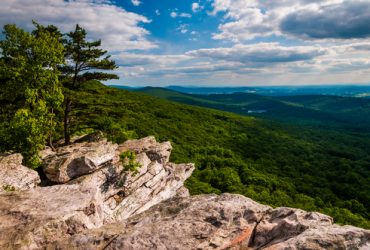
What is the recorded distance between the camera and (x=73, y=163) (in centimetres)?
2681

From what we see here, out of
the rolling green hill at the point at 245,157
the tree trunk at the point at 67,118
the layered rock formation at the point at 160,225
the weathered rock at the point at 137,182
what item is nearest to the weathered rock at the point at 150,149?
the weathered rock at the point at 137,182

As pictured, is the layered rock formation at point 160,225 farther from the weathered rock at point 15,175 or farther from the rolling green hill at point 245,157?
the rolling green hill at point 245,157

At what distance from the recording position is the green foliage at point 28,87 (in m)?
26.2

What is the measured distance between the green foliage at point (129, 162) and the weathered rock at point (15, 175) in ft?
30.5

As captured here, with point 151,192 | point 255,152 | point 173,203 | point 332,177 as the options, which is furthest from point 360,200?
point 173,203

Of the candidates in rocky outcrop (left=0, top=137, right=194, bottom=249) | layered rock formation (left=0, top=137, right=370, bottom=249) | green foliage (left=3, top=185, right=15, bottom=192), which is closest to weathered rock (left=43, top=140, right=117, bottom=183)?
rocky outcrop (left=0, top=137, right=194, bottom=249)

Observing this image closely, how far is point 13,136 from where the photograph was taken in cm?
2650

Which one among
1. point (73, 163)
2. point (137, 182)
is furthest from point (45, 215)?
point (137, 182)

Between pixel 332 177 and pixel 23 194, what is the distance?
109 m

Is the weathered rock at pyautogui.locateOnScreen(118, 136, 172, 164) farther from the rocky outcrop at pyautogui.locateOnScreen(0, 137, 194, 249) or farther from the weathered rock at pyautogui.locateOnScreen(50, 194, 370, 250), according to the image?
the weathered rock at pyautogui.locateOnScreen(50, 194, 370, 250)

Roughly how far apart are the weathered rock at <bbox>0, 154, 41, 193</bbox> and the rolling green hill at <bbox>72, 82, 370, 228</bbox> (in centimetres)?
1131

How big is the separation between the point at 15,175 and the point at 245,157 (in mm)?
98538

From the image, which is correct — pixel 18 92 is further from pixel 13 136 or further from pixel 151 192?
pixel 151 192

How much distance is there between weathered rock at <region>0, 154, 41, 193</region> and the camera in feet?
73.2
